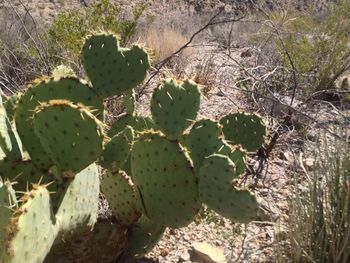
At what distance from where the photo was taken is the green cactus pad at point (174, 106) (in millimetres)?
2586

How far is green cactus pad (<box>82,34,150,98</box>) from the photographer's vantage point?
282cm

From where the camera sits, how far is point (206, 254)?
3.15m

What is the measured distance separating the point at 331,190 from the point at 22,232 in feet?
6.02

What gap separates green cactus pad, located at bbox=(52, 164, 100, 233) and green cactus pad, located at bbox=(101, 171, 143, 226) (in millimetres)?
265

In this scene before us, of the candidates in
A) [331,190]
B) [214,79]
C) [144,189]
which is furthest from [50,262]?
[214,79]

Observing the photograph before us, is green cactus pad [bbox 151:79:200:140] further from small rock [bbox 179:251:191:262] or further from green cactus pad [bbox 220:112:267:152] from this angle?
small rock [bbox 179:251:191:262]

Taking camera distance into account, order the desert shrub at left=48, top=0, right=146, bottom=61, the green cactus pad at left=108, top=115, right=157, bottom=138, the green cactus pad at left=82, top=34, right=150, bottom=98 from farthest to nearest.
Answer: the desert shrub at left=48, top=0, right=146, bottom=61 → the green cactus pad at left=108, top=115, right=157, bottom=138 → the green cactus pad at left=82, top=34, right=150, bottom=98

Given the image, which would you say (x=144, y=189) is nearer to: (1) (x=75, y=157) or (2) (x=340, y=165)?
(1) (x=75, y=157)

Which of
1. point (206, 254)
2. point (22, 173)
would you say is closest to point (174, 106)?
point (22, 173)

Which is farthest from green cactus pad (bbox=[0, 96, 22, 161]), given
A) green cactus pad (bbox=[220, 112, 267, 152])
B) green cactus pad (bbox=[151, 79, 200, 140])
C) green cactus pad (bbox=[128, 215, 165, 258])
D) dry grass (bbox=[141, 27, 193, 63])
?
dry grass (bbox=[141, 27, 193, 63])

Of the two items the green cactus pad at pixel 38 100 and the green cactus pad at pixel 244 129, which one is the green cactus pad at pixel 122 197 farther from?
the green cactus pad at pixel 244 129

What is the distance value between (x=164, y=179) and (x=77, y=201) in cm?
49

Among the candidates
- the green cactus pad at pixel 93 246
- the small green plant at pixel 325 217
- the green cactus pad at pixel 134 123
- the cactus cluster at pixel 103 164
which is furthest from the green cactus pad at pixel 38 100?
the small green plant at pixel 325 217

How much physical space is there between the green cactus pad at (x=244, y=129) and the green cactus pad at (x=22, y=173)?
1.33 meters
